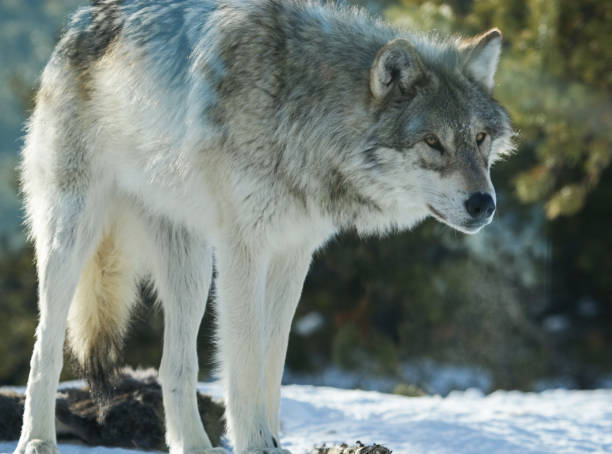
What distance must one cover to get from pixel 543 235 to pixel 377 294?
8.30ft

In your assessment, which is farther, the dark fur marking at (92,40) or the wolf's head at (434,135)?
the dark fur marking at (92,40)

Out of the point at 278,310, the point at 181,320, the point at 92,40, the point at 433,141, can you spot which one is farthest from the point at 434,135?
the point at 92,40

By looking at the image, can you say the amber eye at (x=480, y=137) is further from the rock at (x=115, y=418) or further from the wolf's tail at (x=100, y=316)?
the rock at (x=115, y=418)

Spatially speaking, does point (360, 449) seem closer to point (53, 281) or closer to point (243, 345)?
point (243, 345)

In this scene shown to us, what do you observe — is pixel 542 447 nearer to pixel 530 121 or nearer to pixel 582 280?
pixel 530 121

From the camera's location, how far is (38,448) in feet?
13.2

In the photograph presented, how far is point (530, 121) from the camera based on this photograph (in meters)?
7.93

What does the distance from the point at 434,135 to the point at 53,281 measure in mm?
1949

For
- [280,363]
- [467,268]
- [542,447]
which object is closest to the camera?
[280,363]

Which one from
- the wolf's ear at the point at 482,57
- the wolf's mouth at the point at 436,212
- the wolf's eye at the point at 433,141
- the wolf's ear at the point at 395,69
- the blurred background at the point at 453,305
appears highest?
the wolf's ear at the point at 482,57

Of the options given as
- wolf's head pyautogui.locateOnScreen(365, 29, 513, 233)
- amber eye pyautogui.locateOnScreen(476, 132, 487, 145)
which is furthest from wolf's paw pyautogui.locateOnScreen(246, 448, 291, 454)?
amber eye pyautogui.locateOnScreen(476, 132, 487, 145)

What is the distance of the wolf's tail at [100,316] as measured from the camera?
4.64m

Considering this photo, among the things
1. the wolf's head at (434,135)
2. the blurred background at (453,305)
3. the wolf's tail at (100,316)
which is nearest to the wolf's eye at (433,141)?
the wolf's head at (434,135)

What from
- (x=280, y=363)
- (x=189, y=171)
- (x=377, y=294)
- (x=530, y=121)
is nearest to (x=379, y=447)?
(x=280, y=363)
